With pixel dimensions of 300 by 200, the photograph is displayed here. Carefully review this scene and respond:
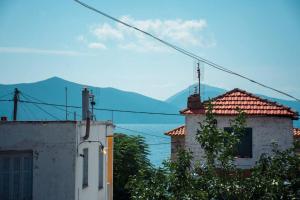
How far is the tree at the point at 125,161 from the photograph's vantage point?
80.8 feet

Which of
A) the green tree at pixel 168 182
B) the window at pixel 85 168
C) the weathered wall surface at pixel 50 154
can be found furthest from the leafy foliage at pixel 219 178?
the window at pixel 85 168

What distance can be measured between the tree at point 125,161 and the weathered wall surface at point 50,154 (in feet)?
37.8

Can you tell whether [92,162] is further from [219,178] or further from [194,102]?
[194,102]

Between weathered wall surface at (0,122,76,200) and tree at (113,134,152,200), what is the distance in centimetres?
1152

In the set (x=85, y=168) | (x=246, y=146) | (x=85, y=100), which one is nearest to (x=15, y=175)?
(x=85, y=168)

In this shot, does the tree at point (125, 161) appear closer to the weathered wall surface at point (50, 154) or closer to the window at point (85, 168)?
the window at point (85, 168)

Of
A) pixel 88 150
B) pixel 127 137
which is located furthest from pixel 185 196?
pixel 127 137

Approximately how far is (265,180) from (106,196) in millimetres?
11602

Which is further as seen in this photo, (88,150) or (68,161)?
(88,150)

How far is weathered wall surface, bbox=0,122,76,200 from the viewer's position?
12.7 meters

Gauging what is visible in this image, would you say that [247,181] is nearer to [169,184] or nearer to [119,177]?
[169,184]

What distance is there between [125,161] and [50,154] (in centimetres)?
1307

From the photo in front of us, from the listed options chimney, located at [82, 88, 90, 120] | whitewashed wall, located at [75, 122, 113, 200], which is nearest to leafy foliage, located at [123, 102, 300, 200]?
whitewashed wall, located at [75, 122, 113, 200]

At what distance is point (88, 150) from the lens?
48.1ft
